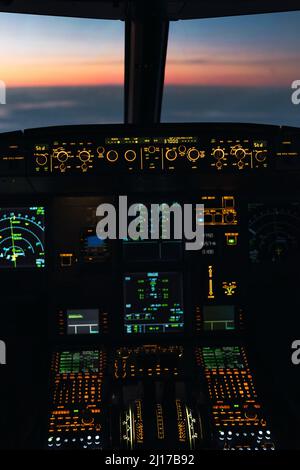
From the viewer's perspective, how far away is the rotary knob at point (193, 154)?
3201 mm

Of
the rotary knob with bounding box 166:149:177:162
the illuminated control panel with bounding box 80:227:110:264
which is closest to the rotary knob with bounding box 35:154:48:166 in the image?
the illuminated control panel with bounding box 80:227:110:264

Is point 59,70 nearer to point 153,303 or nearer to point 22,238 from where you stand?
point 22,238

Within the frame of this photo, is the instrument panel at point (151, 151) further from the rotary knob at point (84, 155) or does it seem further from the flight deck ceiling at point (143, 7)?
the flight deck ceiling at point (143, 7)

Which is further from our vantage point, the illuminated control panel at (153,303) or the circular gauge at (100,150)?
the illuminated control panel at (153,303)

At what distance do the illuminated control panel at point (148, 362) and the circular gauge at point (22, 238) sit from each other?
2.10 feet

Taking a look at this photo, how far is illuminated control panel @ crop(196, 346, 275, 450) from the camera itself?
281 centimetres

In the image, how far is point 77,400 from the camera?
9.95 ft

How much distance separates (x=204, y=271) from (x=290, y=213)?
0.54 m

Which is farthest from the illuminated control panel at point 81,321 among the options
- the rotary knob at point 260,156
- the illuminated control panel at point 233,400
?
the rotary knob at point 260,156

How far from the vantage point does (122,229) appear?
347cm

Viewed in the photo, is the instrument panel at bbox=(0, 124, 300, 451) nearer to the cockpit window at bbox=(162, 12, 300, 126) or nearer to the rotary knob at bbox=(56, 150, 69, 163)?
the rotary knob at bbox=(56, 150, 69, 163)

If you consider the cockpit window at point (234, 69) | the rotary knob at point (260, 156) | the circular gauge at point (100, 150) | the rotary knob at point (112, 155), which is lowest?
the rotary knob at point (260, 156)

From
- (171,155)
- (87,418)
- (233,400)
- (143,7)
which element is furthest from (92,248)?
(143,7)

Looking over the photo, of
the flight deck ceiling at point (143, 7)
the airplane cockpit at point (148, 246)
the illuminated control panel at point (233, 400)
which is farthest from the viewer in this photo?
the flight deck ceiling at point (143, 7)
